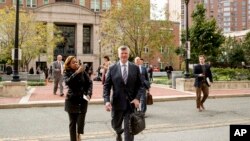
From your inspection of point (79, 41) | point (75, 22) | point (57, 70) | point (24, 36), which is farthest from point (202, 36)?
point (79, 41)

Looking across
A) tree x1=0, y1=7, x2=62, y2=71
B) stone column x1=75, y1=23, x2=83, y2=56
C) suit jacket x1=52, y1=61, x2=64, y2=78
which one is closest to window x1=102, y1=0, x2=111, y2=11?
stone column x1=75, y1=23, x2=83, y2=56

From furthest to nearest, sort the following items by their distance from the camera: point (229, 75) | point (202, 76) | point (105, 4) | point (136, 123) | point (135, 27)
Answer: point (105, 4) < point (135, 27) < point (229, 75) < point (202, 76) < point (136, 123)

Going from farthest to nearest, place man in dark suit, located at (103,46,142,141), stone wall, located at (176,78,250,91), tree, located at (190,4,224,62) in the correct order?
1. tree, located at (190,4,224,62)
2. stone wall, located at (176,78,250,91)
3. man in dark suit, located at (103,46,142,141)

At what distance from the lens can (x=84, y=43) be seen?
238 ft

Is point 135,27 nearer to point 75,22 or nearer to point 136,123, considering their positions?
point 136,123

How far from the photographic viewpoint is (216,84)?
2323 cm

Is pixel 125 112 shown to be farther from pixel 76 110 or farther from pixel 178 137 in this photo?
pixel 178 137

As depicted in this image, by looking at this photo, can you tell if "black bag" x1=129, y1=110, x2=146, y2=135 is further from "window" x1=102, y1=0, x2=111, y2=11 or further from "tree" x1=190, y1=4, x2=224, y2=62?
"window" x1=102, y1=0, x2=111, y2=11

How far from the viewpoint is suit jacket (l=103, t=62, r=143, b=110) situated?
6703 millimetres

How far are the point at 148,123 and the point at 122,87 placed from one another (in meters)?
4.18

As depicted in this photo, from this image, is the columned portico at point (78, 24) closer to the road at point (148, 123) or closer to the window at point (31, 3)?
the window at point (31, 3)

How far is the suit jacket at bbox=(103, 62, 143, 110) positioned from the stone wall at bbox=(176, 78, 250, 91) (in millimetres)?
15347

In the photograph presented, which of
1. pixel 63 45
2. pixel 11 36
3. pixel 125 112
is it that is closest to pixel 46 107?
pixel 125 112

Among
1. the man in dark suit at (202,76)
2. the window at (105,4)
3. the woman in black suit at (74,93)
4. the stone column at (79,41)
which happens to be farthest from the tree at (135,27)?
the window at (105,4)
